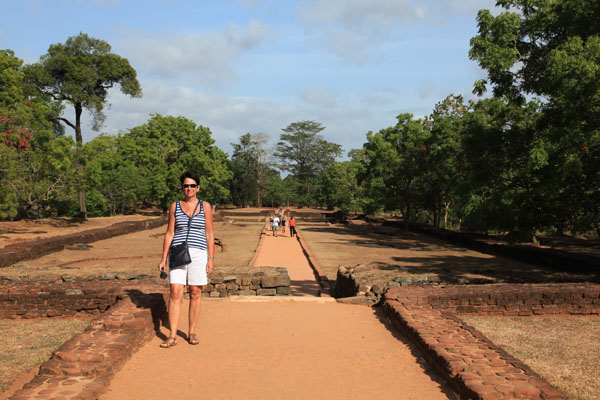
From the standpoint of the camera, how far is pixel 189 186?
4.52 meters

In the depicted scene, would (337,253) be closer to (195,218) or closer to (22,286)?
(22,286)

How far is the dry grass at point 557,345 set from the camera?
154 inches

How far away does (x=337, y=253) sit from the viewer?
16.7 m

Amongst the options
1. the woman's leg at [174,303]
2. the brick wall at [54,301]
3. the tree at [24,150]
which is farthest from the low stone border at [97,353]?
the tree at [24,150]

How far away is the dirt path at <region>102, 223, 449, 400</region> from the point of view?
140 inches

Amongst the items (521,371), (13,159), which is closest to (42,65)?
(13,159)

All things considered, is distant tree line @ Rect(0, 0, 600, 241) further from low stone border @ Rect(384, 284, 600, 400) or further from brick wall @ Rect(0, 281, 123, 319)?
brick wall @ Rect(0, 281, 123, 319)

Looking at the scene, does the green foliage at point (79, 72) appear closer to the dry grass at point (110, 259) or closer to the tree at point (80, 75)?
the tree at point (80, 75)

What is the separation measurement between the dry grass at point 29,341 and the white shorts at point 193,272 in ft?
4.51

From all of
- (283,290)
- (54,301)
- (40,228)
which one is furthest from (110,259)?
(40,228)

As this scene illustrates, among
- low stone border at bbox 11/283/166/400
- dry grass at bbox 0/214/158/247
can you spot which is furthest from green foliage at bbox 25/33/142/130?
low stone border at bbox 11/283/166/400

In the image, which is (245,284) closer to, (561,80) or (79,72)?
(561,80)

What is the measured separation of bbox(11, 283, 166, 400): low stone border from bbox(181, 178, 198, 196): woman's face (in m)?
1.34

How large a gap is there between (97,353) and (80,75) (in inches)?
1133
